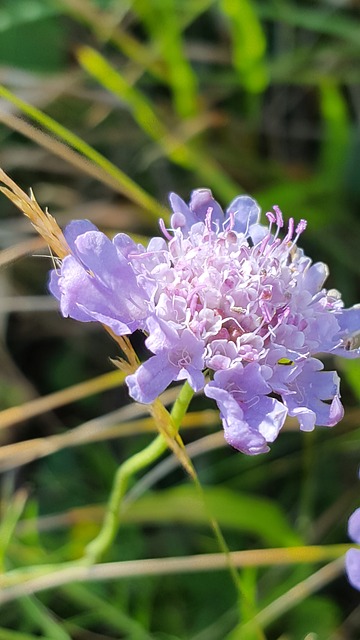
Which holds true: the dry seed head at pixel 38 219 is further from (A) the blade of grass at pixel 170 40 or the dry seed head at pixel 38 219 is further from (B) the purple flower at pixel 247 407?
(A) the blade of grass at pixel 170 40

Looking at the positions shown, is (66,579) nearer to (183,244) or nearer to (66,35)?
(183,244)

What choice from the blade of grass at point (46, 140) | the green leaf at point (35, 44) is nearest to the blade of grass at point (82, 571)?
the blade of grass at point (46, 140)

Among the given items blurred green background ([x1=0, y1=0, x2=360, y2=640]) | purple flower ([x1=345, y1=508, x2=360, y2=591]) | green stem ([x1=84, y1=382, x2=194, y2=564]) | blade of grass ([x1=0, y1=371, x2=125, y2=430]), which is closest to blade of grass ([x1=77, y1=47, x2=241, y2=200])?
blurred green background ([x1=0, y1=0, x2=360, y2=640])

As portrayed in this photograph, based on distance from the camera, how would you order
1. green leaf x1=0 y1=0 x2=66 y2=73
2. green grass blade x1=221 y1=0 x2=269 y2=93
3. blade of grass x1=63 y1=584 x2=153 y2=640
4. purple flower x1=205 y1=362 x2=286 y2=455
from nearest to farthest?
purple flower x1=205 y1=362 x2=286 y2=455 → blade of grass x1=63 y1=584 x2=153 y2=640 → green grass blade x1=221 y1=0 x2=269 y2=93 → green leaf x1=0 y1=0 x2=66 y2=73

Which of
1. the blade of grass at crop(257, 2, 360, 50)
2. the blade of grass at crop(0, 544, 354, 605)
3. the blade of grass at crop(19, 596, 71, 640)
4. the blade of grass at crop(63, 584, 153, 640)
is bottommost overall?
the blade of grass at crop(63, 584, 153, 640)

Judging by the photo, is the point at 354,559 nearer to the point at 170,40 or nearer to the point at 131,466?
the point at 131,466

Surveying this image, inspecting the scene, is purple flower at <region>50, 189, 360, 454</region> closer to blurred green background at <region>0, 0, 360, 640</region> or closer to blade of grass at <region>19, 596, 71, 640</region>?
blurred green background at <region>0, 0, 360, 640</region>

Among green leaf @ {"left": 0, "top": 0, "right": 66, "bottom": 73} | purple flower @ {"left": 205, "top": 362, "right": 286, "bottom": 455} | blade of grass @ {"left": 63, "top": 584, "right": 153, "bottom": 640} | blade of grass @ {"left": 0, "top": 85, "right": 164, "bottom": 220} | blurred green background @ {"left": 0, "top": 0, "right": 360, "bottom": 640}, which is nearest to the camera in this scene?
purple flower @ {"left": 205, "top": 362, "right": 286, "bottom": 455}
